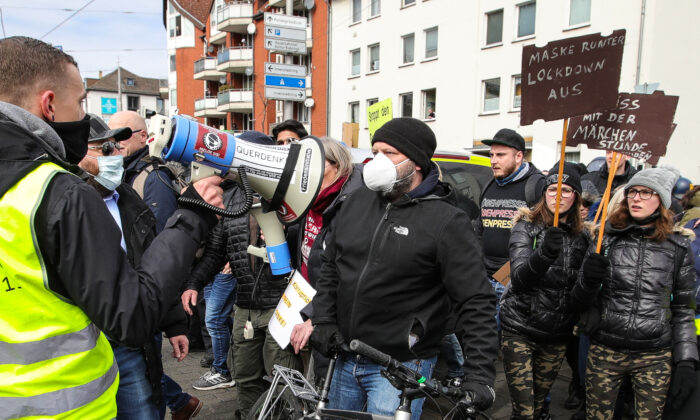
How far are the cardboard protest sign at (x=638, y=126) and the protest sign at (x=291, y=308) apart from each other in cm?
221

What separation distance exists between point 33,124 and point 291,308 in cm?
156

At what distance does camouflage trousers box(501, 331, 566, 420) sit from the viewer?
333cm

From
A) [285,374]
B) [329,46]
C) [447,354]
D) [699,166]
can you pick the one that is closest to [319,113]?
[329,46]

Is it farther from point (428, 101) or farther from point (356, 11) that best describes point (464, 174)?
point (356, 11)

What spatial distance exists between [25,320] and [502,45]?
64.7ft

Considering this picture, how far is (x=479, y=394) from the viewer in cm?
182

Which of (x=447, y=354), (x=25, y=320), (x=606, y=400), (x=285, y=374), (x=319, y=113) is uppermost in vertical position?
(x=319, y=113)

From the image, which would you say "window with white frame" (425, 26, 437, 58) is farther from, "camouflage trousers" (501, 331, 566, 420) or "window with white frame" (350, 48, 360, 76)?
"camouflage trousers" (501, 331, 566, 420)

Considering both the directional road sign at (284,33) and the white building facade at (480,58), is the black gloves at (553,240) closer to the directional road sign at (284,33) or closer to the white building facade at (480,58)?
the directional road sign at (284,33)

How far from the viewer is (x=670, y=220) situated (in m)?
3.10

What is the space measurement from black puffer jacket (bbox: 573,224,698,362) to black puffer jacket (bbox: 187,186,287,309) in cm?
193

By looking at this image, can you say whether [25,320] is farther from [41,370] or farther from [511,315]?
[511,315]

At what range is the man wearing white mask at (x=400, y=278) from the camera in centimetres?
213

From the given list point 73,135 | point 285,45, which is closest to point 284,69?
point 285,45
